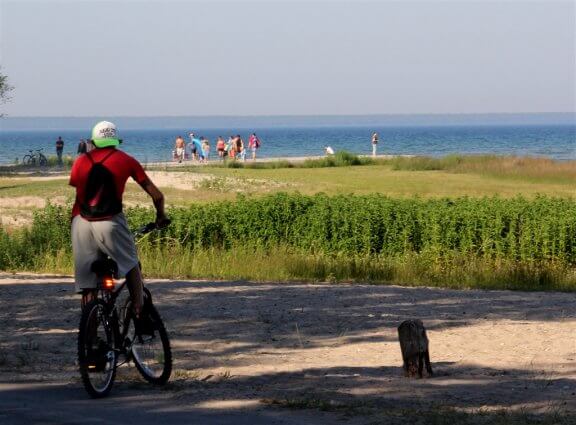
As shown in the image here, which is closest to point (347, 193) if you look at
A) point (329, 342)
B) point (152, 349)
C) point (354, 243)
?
point (354, 243)

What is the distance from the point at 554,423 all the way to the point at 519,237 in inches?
452

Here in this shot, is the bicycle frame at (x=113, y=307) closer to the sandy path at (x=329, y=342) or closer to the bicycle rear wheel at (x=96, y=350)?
the bicycle rear wheel at (x=96, y=350)

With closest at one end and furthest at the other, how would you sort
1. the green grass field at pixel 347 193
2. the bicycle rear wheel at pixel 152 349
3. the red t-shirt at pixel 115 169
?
1. the red t-shirt at pixel 115 169
2. the bicycle rear wheel at pixel 152 349
3. the green grass field at pixel 347 193

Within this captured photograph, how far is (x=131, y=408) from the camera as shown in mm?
7680

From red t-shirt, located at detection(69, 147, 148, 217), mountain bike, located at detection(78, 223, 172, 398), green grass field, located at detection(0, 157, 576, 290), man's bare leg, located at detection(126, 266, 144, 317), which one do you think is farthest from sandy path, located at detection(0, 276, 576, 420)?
green grass field, located at detection(0, 157, 576, 290)

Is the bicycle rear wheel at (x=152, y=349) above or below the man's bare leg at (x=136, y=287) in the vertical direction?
below

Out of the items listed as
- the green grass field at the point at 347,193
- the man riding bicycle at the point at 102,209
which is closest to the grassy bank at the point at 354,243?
→ the green grass field at the point at 347,193

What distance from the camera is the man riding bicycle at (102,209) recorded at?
792 cm

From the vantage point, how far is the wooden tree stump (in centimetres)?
886

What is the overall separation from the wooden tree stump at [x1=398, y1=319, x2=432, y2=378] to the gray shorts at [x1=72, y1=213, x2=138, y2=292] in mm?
2256

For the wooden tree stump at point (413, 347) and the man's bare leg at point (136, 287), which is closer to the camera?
the man's bare leg at point (136, 287)

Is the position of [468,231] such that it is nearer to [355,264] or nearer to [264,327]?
[355,264]

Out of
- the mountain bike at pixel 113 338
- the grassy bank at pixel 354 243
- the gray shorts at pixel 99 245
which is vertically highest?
the gray shorts at pixel 99 245

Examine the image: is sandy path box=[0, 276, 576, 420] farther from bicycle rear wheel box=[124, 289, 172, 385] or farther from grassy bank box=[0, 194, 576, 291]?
grassy bank box=[0, 194, 576, 291]
